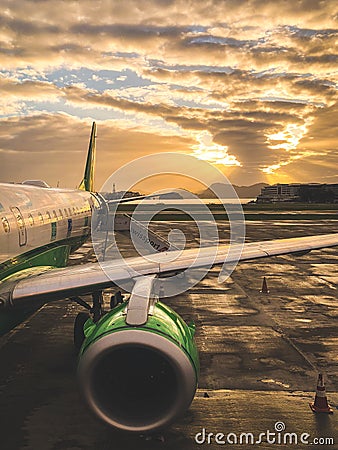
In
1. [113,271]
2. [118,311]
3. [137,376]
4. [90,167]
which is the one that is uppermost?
[90,167]

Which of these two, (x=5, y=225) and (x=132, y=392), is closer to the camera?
(x=132, y=392)

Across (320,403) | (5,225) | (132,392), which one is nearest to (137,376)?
(132,392)

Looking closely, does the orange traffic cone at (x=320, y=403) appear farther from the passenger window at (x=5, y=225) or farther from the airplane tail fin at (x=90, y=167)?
the airplane tail fin at (x=90, y=167)

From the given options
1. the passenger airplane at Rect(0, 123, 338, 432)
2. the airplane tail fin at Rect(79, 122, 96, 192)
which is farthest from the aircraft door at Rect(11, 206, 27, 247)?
the airplane tail fin at Rect(79, 122, 96, 192)

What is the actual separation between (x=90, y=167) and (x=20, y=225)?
16.1 meters

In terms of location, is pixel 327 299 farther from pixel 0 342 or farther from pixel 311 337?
pixel 0 342

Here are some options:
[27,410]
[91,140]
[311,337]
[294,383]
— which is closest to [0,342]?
[27,410]

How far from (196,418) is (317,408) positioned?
226 cm

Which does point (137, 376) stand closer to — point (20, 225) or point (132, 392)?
point (132, 392)

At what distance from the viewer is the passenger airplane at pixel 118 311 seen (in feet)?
22.3

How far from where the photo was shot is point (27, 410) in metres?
8.76

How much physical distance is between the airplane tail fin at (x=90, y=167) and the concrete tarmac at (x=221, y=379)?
1020 cm

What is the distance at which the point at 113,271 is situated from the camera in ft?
32.6

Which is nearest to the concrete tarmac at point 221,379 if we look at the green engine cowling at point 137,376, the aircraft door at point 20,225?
the green engine cowling at point 137,376
